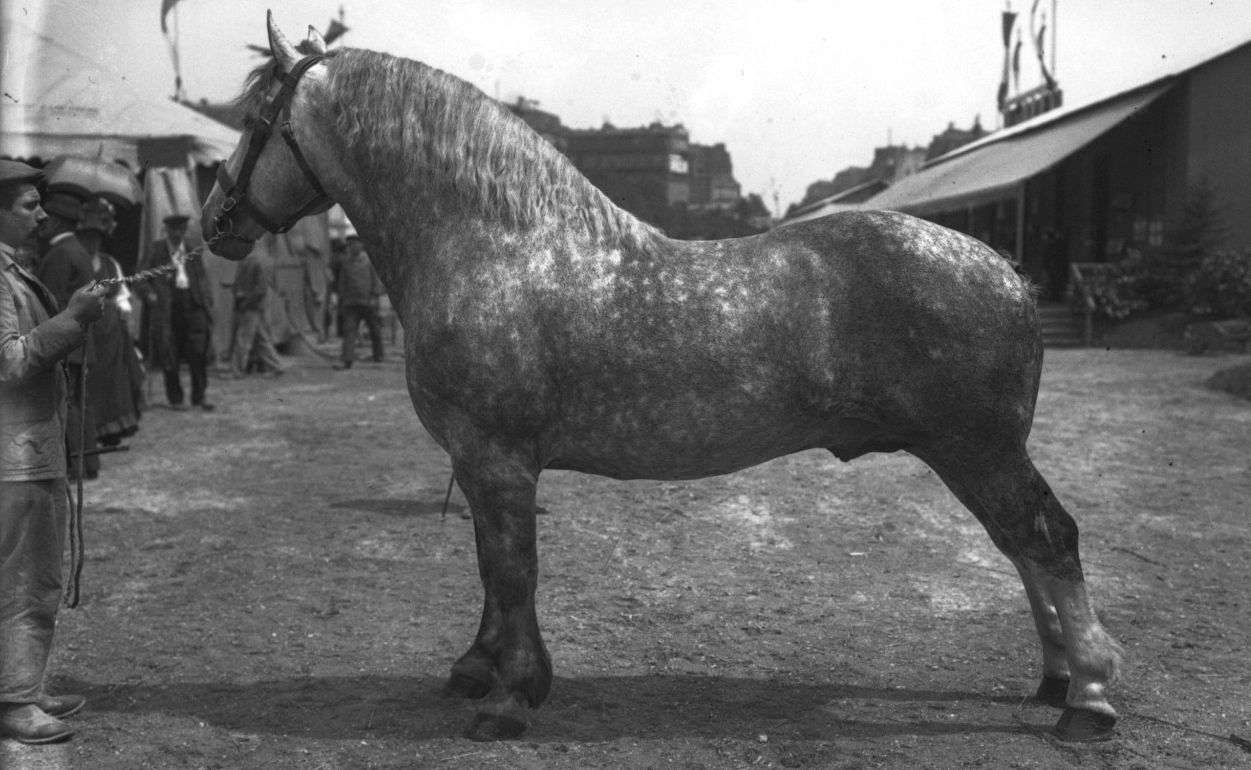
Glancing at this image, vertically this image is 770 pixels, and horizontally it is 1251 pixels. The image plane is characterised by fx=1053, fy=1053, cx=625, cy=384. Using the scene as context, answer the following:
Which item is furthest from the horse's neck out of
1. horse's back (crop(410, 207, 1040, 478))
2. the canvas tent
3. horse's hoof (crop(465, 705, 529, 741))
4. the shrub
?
the shrub

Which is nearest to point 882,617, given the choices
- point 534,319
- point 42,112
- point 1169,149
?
point 534,319

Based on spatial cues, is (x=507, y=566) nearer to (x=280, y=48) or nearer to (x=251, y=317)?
(x=280, y=48)

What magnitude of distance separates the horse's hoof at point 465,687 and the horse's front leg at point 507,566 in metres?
0.27

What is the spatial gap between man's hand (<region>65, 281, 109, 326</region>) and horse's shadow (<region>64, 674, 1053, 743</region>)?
1.56 meters

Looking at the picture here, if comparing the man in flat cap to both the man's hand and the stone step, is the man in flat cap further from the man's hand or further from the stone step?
the stone step

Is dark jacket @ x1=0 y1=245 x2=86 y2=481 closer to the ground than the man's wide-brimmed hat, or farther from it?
closer to the ground

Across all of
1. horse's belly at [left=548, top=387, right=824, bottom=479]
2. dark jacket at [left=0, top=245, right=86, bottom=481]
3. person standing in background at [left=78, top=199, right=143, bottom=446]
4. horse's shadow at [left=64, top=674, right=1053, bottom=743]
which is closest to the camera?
dark jacket at [left=0, top=245, right=86, bottom=481]

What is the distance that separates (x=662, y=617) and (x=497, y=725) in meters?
1.60

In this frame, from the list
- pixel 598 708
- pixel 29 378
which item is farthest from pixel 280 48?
pixel 598 708

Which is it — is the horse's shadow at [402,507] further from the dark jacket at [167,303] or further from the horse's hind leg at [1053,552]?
the dark jacket at [167,303]

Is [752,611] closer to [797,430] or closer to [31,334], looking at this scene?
[797,430]

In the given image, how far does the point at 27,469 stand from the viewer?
12.3 feet

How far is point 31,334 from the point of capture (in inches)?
142

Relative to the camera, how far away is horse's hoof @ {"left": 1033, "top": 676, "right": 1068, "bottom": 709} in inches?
160
